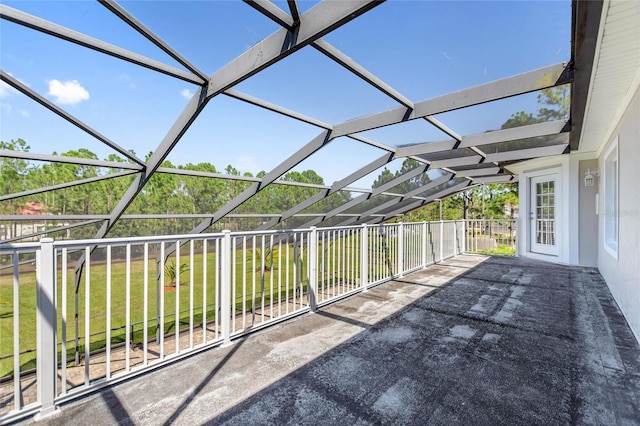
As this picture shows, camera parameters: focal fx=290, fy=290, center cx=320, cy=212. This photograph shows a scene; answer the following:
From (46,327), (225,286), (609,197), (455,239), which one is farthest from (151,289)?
(609,197)

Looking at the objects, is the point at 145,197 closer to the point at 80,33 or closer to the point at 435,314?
the point at 80,33

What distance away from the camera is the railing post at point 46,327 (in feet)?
→ 5.52

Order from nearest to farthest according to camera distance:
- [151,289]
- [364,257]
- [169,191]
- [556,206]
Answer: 1. [364,257]
2. [169,191]
3. [556,206]
4. [151,289]

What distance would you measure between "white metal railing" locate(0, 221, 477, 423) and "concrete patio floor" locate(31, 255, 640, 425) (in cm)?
24

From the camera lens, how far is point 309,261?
3.65 metres

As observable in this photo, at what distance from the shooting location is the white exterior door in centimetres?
703

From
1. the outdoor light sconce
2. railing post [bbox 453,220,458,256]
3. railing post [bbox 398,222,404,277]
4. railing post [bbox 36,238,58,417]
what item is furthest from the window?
railing post [bbox 36,238,58,417]

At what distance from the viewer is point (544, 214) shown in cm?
742

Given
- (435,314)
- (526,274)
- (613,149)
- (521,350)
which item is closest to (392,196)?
(526,274)

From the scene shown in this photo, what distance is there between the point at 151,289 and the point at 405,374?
1032cm

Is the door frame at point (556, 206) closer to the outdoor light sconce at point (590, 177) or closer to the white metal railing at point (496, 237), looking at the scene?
the outdoor light sconce at point (590, 177)

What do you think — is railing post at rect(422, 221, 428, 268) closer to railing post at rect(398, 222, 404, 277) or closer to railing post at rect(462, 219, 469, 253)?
railing post at rect(398, 222, 404, 277)

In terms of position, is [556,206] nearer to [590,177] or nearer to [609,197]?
[590,177]

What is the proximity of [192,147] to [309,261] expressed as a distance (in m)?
2.68
